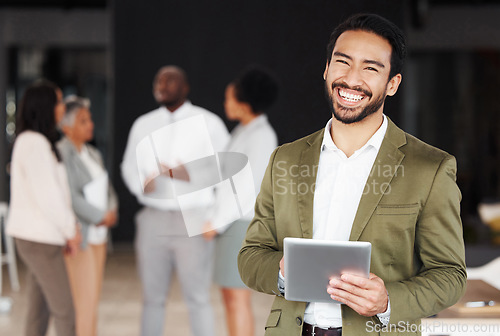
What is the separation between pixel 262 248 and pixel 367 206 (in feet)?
0.94

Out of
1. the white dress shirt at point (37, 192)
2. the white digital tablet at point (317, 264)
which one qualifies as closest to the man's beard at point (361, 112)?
the white digital tablet at point (317, 264)

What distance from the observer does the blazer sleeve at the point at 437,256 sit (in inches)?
57.0

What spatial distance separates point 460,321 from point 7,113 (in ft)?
29.1

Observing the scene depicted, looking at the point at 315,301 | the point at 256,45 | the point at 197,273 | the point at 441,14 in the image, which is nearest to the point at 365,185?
the point at 315,301

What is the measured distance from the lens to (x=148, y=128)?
313 cm

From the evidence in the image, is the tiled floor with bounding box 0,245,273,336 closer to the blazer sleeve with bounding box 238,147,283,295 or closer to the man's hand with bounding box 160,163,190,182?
the man's hand with bounding box 160,163,190,182

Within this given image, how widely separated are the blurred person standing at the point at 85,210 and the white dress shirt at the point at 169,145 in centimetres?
44

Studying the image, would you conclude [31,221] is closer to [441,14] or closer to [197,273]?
[197,273]

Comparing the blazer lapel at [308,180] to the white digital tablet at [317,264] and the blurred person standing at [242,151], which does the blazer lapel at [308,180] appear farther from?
the blurred person standing at [242,151]

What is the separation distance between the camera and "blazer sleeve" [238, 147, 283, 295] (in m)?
1.56

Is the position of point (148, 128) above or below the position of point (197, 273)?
above

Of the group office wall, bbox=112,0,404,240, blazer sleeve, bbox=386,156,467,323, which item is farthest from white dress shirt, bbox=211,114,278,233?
blazer sleeve, bbox=386,156,467,323

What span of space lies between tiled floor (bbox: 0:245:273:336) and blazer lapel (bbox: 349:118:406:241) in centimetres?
214

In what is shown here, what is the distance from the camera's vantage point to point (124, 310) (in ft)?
17.2
